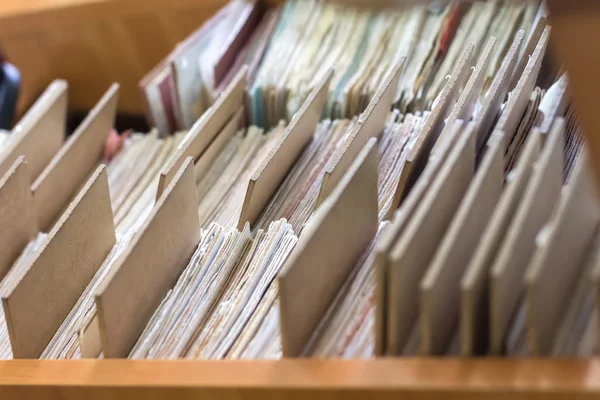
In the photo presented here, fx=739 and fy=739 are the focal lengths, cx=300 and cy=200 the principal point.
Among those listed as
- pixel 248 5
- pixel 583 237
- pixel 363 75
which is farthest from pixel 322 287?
pixel 248 5

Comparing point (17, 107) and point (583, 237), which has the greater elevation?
point (583, 237)

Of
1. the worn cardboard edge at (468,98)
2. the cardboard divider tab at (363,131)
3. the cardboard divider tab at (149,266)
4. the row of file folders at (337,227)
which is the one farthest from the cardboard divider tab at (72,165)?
the worn cardboard edge at (468,98)

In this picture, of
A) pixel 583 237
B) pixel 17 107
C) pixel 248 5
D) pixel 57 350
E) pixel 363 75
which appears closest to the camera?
pixel 583 237

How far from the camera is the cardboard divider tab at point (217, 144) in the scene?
1070 mm

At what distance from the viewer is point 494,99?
877 mm

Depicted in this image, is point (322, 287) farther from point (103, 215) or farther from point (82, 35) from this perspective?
point (82, 35)

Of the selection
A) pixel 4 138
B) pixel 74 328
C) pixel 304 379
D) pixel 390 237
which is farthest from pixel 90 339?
pixel 4 138

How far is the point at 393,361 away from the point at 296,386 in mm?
95

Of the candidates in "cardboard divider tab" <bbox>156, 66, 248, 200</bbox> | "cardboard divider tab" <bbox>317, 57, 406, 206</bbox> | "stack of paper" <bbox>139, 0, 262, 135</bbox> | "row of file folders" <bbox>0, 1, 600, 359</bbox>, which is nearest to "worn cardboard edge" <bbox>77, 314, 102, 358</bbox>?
"row of file folders" <bbox>0, 1, 600, 359</bbox>

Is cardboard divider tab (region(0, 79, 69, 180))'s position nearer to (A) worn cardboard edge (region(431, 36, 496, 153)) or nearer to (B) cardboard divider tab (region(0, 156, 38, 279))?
(B) cardboard divider tab (region(0, 156, 38, 279))

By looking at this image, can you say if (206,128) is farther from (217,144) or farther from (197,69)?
(197,69)

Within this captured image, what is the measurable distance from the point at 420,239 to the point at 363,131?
0.25 m

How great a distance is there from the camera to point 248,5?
1.33m

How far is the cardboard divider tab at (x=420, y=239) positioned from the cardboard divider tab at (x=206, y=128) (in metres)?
0.35
